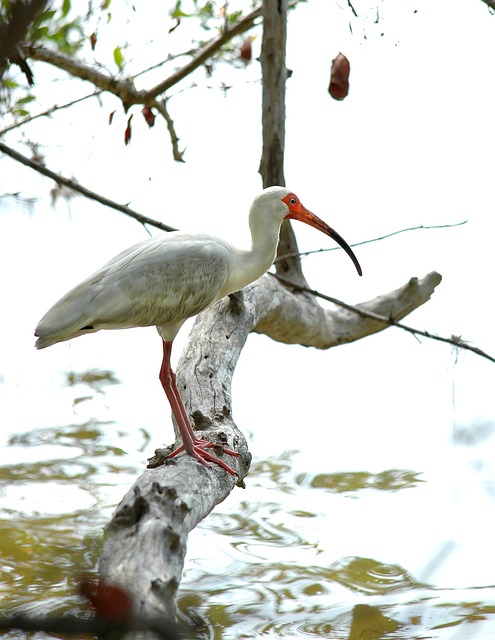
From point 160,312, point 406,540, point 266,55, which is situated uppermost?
point 266,55

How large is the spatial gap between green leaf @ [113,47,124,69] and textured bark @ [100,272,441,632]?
1769mm

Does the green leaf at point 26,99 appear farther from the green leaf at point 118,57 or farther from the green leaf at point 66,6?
the green leaf at point 118,57

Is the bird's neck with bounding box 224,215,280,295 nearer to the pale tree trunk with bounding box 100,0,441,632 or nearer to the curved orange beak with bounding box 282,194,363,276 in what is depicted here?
the curved orange beak with bounding box 282,194,363,276

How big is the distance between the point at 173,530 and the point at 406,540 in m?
3.50

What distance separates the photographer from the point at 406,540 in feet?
18.7

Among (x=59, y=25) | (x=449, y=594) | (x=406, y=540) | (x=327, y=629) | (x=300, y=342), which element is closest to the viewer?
(x=327, y=629)

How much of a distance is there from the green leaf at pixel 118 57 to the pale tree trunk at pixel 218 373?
3.12ft

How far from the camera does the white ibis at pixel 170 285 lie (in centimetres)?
358

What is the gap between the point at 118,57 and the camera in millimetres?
5656

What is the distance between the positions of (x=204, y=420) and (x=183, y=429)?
34cm

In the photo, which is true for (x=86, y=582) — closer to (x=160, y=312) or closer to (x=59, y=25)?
(x=160, y=312)

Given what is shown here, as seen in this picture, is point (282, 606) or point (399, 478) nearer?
point (282, 606)

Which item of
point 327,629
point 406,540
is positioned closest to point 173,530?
point 327,629

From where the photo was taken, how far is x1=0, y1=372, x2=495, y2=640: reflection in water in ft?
14.6
